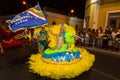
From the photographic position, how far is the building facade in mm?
15026

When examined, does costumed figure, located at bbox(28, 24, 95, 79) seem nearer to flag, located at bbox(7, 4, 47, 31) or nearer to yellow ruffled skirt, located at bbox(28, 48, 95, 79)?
yellow ruffled skirt, located at bbox(28, 48, 95, 79)

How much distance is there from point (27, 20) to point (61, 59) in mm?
2331

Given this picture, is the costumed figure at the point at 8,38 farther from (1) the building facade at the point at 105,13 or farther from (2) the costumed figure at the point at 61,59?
(1) the building facade at the point at 105,13

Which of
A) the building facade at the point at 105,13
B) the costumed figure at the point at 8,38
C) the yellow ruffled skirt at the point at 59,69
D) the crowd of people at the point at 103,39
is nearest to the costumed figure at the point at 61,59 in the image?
the yellow ruffled skirt at the point at 59,69

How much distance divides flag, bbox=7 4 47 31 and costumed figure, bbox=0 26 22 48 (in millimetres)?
5195

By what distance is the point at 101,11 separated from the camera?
Answer: 16562mm

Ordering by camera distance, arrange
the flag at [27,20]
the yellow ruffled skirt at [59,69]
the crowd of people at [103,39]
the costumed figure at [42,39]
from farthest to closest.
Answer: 1. the crowd of people at [103,39]
2. the costumed figure at [42,39]
3. the flag at [27,20]
4. the yellow ruffled skirt at [59,69]

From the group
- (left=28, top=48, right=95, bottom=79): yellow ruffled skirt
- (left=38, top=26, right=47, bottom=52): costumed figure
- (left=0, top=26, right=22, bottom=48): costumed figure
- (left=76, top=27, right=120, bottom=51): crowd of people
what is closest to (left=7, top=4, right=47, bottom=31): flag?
(left=38, top=26, right=47, bottom=52): costumed figure

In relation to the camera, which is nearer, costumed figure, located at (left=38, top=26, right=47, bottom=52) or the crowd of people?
costumed figure, located at (left=38, top=26, right=47, bottom=52)

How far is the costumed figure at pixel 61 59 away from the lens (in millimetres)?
5176

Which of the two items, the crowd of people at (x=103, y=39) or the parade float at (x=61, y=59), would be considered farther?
the crowd of people at (x=103, y=39)

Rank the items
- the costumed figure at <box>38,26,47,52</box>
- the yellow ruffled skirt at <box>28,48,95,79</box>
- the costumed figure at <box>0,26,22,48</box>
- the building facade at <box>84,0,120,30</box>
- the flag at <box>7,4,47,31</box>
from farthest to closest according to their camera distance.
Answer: the building facade at <box>84,0,120,30</box>
the costumed figure at <box>0,26,22,48</box>
the costumed figure at <box>38,26,47,52</box>
the flag at <box>7,4,47,31</box>
the yellow ruffled skirt at <box>28,48,95,79</box>

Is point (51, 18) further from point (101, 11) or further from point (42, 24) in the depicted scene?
point (42, 24)

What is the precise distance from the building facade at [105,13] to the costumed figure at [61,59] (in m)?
9.92
